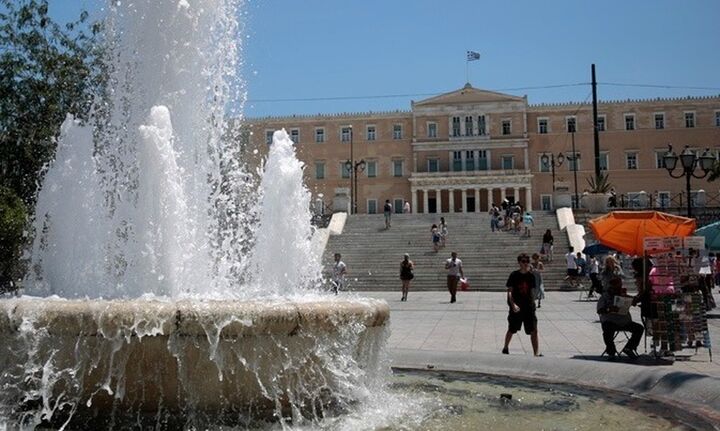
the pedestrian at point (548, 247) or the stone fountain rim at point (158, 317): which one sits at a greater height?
the stone fountain rim at point (158, 317)

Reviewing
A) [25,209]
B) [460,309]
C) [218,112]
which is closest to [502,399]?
[218,112]

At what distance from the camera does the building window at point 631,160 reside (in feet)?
212

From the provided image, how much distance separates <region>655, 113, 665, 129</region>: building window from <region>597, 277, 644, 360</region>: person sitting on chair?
2383 inches

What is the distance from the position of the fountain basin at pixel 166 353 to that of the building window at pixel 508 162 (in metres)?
62.6

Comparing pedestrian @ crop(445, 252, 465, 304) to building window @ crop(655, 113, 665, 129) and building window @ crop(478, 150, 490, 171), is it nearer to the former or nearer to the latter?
building window @ crop(478, 150, 490, 171)

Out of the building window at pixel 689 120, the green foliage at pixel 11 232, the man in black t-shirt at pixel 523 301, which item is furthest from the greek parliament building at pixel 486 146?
the man in black t-shirt at pixel 523 301

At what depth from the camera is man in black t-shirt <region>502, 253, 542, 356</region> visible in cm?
847

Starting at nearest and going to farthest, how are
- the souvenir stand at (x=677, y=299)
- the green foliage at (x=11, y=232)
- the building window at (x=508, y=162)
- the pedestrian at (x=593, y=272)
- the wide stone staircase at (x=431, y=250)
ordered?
Answer: the souvenir stand at (x=677, y=299)
the green foliage at (x=11, y=232)
the pedestrian at (x=593, y=272)
the wide stone staircase at (x=431, y=250)
the building window at (x=508, y=162)

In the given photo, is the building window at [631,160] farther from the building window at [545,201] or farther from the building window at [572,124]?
the building window at [545,201]

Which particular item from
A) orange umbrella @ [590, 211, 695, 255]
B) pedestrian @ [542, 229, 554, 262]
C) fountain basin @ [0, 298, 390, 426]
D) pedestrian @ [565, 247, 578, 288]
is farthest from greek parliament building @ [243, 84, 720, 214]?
fountain basin @ [0, 298, 390, 426]

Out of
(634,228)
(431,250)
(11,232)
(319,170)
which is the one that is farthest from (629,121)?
(634,228)

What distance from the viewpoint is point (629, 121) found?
2544 inches

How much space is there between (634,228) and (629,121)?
58382mm

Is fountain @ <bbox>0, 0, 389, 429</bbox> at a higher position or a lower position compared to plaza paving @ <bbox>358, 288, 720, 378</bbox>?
higher
